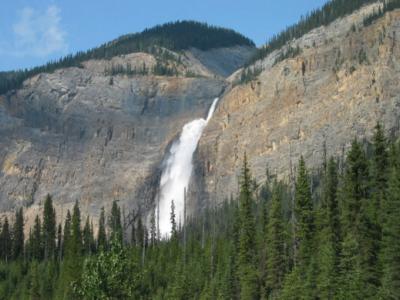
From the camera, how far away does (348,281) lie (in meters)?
54.8

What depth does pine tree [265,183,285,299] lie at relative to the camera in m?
77.2

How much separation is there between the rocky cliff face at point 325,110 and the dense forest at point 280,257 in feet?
140

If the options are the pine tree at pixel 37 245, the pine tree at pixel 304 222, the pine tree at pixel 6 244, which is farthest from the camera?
the pine tree at pixel 6 244

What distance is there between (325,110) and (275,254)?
4282 inches

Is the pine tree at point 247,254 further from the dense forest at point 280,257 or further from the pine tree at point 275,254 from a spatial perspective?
the pine tree at point 275,254

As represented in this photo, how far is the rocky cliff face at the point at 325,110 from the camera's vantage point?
17238 cm

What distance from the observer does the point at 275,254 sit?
255 ft

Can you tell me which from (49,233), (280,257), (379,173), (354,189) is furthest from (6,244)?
(379,173)

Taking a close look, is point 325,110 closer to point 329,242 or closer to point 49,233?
point 49,233

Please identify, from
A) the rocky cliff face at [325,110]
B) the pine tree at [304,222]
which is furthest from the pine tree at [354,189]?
the rocky cliff face at [325,110]

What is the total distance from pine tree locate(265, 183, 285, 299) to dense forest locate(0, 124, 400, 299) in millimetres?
105

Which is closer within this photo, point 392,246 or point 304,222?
point 392,246

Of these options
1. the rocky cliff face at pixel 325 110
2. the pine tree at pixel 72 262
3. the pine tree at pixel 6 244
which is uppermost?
the rocky cliff face at pixel 325 110

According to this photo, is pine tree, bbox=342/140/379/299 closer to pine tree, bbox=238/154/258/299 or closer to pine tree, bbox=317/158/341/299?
pine tree, bbox=317/158/341/299
